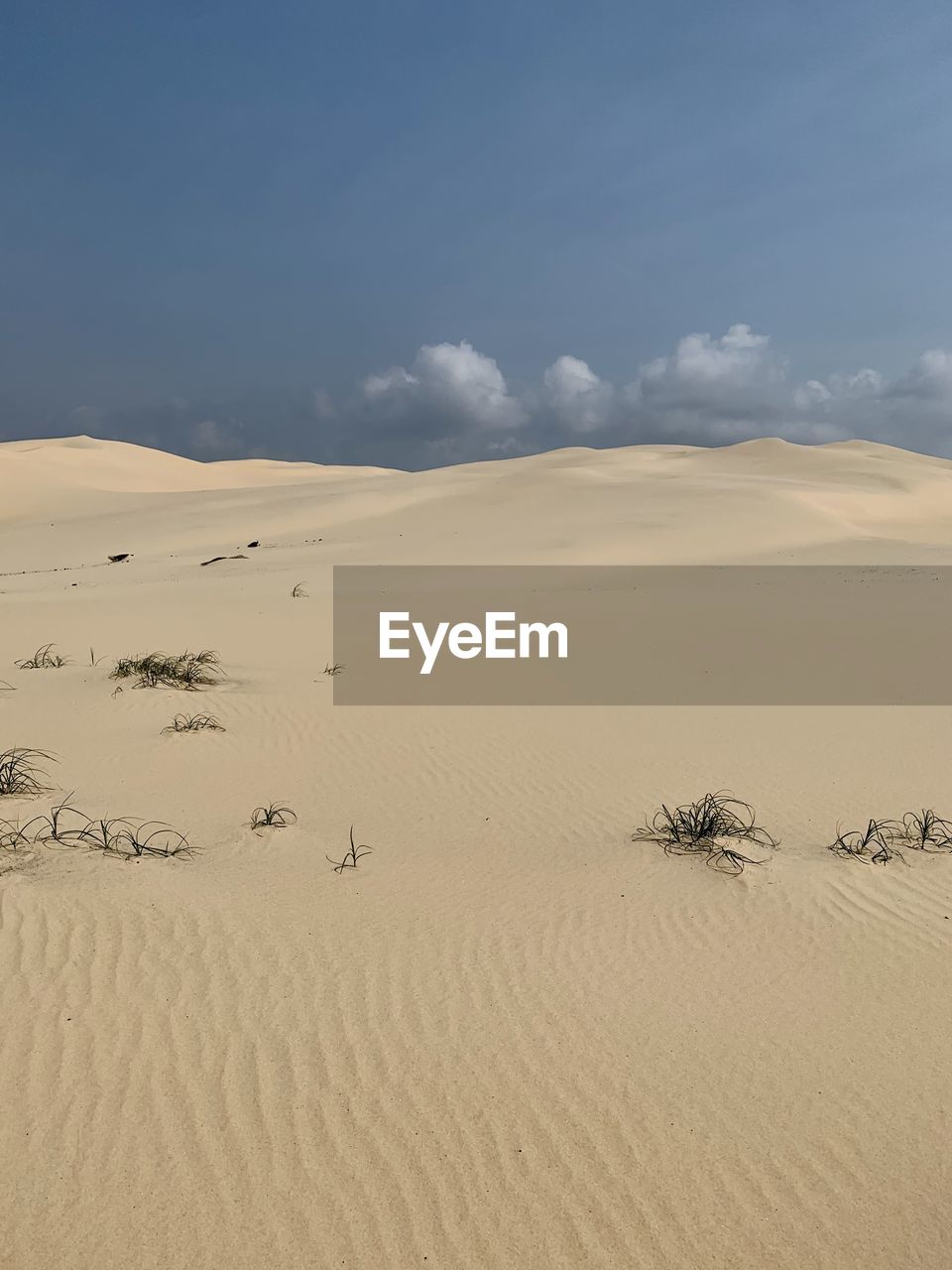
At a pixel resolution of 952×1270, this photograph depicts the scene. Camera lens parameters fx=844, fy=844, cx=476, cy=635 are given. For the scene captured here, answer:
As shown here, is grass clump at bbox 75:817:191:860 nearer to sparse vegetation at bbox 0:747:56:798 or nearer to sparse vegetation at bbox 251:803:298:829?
sparse vegetation at bbox 251:803:298:829

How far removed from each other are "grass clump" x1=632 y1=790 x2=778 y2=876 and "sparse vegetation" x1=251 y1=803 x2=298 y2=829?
2.00 meters

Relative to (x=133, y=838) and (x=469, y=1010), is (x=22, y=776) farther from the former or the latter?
(x=469, y=1010)

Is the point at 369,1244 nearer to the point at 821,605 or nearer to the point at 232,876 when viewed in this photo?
the point at 232,876

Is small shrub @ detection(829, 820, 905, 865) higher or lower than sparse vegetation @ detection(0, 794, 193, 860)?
lower

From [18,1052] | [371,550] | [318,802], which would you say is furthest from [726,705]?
[371,550]

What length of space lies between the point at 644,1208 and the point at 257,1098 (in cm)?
118

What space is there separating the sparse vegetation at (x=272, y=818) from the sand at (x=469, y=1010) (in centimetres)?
13

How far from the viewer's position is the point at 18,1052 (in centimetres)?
275

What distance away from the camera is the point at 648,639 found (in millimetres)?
10969

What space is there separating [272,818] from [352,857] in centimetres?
71

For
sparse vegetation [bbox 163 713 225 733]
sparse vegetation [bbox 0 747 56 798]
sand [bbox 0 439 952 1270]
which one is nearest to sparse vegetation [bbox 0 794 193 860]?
sand [bbox 0 439 952 1270]

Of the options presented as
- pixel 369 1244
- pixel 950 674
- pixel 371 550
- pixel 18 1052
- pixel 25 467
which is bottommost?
pixel 369 1244

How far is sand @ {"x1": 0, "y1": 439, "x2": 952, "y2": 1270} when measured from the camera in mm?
2250

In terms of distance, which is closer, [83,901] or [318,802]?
[83,901]
